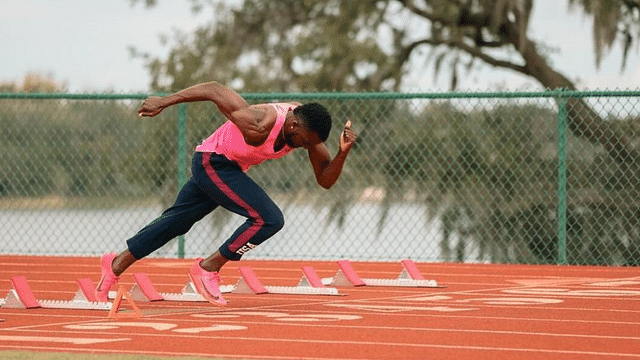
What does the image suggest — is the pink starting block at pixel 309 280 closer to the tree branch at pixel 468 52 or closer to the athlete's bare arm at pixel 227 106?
the athlete's bare arm at pixel 227 106

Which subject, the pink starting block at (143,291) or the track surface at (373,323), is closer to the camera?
the track surface at (373,323)

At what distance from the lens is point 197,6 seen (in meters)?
28.6

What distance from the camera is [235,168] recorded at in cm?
971

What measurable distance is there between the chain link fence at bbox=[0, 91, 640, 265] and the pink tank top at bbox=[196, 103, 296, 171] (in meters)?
7.57

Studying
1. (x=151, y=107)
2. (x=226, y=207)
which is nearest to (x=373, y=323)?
(x=226, y=207)

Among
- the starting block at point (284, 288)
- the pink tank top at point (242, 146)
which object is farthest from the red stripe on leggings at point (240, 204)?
the starting block at point (284, 288)

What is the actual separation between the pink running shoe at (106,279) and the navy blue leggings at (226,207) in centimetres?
21

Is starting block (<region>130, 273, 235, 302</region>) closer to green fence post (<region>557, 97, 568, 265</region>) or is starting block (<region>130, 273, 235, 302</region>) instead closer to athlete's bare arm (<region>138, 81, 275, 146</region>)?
athlete's bare arm (<region>138, 81, 275, 146</region>)

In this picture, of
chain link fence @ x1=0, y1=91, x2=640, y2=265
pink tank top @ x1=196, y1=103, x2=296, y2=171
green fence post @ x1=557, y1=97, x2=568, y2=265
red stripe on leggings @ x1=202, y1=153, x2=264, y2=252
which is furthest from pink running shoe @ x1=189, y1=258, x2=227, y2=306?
chain link fence @ x1=0, y1=91, x2=640, y2=265

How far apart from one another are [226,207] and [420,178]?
35.7 feet

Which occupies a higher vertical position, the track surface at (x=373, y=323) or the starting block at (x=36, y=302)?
the starting block at (x=36, y=302)

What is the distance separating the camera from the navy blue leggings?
31.6 ft

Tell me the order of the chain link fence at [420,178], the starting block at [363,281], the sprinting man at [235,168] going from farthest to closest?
the chain link fence at [420,178] < the starting block at [363,281] < the sprinting man at [235,168]

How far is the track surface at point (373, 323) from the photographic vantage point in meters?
7.41
